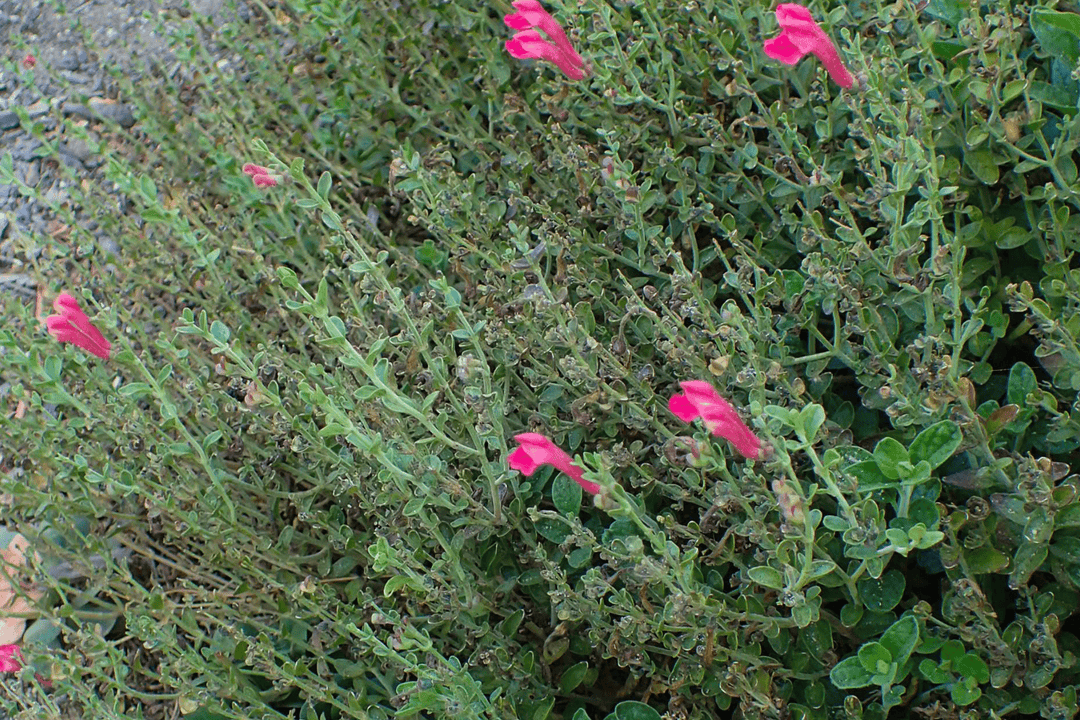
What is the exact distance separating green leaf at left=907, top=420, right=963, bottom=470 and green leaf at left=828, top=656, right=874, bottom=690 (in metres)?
0.38

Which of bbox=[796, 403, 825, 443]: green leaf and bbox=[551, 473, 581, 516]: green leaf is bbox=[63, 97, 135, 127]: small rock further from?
bbox=[796, 403, 825, 443]: green leaf

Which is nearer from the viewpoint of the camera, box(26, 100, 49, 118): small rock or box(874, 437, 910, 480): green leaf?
box(874, 437, 910, 480): green leaf

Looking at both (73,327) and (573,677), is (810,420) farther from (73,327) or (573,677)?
(73,327)

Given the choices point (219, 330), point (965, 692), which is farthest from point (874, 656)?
point (219, 330)

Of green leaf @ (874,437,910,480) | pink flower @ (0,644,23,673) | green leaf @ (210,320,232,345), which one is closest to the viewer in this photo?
green leaf @ (874,437,910,480)

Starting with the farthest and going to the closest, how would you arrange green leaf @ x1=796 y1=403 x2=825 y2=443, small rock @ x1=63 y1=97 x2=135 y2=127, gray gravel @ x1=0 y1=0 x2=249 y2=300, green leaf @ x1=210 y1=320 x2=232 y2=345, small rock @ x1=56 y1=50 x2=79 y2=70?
small rock @ x1=56 y1=50 x2=79 y2=70, small rock @ x1=63 y1=97 x2=135 y2=127, gray gravel @ x1=0 y1=0 x2=249 y2=300, green leaf @ x1=210 y1=320 x2=232 y2=345, green leaf @ x1=796 y1=403 x2=825 y2=443

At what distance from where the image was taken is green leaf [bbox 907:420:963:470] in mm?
1704

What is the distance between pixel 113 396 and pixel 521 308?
111 cm

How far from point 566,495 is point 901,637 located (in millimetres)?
717

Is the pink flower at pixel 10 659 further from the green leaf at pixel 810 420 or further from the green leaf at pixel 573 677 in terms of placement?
the green leaf at pixel 810 420

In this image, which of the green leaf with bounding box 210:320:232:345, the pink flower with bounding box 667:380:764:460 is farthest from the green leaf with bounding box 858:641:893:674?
the green leaf with bounding box 210:320:232:345

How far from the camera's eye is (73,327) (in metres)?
2.24

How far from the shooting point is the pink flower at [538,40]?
86.4 inches

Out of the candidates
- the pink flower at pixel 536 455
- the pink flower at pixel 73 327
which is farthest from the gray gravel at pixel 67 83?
the pink flower at pixel 536 455
